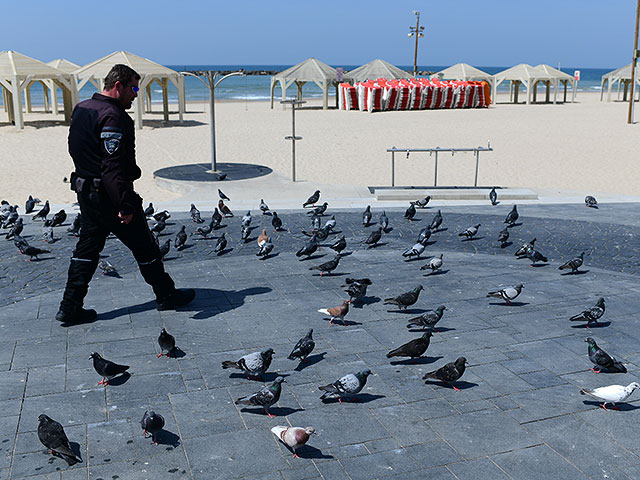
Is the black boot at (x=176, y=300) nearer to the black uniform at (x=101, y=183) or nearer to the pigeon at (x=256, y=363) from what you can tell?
the black uniform at (x=101, y=183)

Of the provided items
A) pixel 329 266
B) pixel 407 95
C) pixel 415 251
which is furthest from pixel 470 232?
pixel 407 95

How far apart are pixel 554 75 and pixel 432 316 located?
56.6 metres

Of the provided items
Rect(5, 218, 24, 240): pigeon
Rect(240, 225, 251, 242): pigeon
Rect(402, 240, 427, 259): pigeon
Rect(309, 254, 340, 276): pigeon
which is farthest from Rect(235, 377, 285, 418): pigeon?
Rect(5, 218, 24, 240): pigeon

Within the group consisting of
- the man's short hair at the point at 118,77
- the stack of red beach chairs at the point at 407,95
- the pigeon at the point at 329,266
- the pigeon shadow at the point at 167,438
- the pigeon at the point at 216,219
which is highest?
the stack of red beach chairs at the point at 407,95

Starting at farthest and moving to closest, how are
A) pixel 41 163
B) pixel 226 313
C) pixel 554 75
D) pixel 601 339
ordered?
pixel 554 75
pixel 41 163
pixel 226 313
pixel 601 339

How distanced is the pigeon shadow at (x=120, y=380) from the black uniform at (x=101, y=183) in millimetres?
1540

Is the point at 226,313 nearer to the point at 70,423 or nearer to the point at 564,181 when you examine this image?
the point at 70,423

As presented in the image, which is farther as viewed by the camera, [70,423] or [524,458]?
[70,423]

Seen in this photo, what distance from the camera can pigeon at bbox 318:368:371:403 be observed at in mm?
5469

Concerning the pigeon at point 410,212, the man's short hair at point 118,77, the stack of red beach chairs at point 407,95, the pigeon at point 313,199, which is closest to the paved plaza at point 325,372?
the pigeon at point 410,212

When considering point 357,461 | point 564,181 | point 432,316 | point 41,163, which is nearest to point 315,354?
point 432,316

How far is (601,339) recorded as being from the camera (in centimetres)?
700

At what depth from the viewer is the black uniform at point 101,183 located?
6539 millimetres

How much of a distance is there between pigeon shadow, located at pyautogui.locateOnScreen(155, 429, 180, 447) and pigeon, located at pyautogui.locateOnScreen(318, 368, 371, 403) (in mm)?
1341
